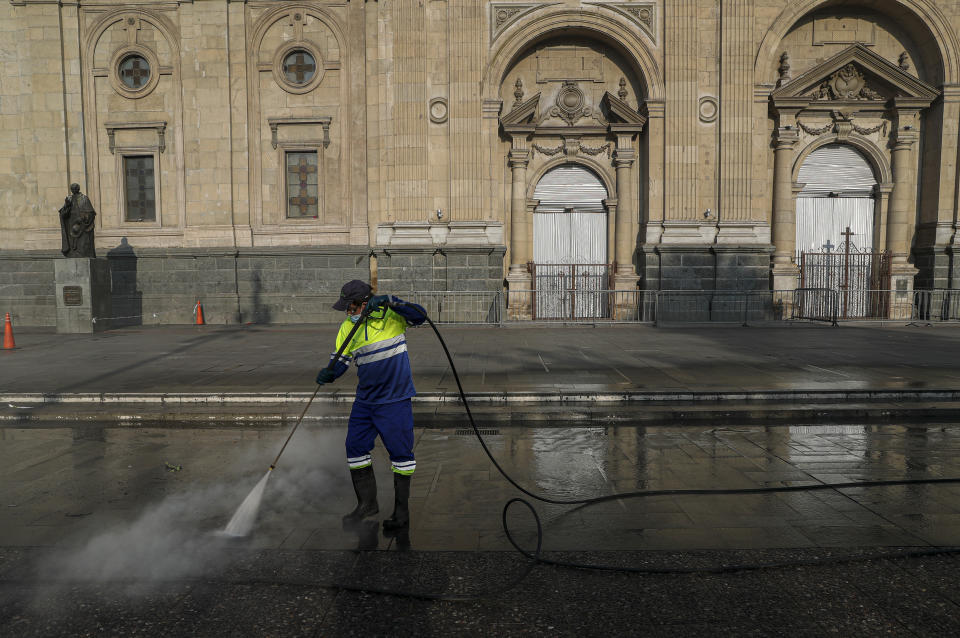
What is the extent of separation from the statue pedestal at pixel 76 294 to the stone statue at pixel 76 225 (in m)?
0.27

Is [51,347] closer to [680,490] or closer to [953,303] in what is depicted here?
[680,490]

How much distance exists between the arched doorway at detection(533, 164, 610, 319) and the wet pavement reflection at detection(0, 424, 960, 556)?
13693 mm

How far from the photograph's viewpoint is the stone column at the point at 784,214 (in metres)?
20.2

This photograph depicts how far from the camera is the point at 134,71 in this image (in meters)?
20.3

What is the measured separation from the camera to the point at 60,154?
66.0 ft

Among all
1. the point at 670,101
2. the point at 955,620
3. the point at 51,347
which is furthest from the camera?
the point at 670,101

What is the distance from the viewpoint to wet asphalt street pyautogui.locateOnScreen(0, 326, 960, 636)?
319 cm

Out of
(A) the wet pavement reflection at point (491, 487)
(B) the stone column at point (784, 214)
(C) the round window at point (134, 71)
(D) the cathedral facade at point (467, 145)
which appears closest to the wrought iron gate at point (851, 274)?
(D) the cathedral facade at point (467, 145)

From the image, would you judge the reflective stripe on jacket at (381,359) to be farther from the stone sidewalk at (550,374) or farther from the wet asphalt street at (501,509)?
the stone sidewalk at (550,374)

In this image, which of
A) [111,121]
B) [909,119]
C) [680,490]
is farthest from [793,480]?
[111,121]

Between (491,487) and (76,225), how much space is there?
1662 centimetres

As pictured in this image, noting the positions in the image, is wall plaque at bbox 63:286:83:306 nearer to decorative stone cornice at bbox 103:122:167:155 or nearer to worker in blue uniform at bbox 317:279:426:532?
decorative stone cornice at bbox 103:122:167:155

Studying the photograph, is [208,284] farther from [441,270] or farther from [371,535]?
[371,535]

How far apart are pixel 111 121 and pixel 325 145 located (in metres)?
7.14
